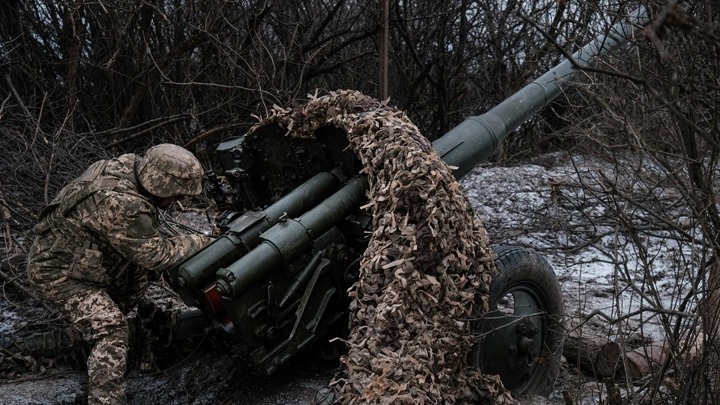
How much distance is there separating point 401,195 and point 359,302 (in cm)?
66

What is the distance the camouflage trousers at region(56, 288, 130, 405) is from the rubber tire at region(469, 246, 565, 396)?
217 centimetres

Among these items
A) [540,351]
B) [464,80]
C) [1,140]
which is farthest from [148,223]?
[464,80]

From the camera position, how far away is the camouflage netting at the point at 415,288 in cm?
420

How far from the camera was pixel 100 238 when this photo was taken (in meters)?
5.02

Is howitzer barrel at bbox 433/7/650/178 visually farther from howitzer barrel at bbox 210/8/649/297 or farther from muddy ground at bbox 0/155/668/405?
muddy ground at bbox 0/155/668/405

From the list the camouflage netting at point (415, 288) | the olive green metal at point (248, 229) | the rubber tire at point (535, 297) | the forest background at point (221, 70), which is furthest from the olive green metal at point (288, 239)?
the forest background at point (221, 70)

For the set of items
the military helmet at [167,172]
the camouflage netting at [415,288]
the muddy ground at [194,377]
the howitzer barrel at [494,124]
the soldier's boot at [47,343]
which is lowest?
the muddy ground at [194,377]

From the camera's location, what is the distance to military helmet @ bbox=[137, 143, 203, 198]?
497 cm

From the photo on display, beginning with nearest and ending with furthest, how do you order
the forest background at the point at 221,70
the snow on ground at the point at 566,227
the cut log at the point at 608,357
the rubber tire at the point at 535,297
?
the rubber tire at the point at 535,297
the cut log at the point at 608,357
the snow on ground at the point at 566,227
the forest background at the point at 221,70

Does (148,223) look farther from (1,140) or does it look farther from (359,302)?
(1,140)

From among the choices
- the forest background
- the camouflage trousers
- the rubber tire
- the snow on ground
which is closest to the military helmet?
the camouflage trousers

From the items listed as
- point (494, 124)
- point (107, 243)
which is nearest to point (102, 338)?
point (107, 243)

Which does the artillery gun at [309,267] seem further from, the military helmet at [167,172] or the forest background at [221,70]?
the forest background at [221,70]

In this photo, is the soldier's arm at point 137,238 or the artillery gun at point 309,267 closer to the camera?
the artillery gun at point 309,267
